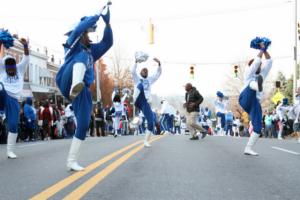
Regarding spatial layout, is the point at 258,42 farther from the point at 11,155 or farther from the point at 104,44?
the point at 11,155

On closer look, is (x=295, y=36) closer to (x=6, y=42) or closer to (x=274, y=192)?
(x=6, y=42)

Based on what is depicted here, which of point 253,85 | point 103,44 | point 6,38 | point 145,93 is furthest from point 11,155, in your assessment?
point 253,85

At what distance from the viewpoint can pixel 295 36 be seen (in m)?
34.1

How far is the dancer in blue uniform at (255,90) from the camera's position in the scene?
9.60 meters

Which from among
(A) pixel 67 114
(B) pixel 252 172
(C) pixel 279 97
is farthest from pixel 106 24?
(C) pixel 279 97

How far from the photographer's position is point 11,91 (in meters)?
9.73

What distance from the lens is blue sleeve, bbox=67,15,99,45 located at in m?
6.78

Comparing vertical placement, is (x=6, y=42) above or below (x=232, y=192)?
above

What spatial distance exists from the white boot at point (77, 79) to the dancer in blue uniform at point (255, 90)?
13.2 feet

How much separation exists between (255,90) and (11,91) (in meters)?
4.62

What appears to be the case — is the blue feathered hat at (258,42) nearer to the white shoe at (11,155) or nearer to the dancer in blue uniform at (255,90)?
the dancer in blue uniform at (255,90)

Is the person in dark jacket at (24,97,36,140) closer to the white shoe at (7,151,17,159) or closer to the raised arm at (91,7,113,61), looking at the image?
the white shoe at (7,151,17,159)

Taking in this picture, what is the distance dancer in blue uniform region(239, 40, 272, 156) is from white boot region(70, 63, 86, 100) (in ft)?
13.2

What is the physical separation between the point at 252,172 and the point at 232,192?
1661 mm
